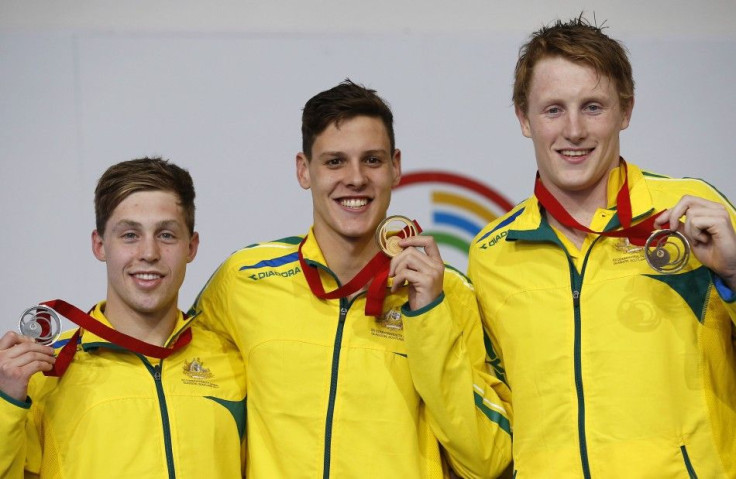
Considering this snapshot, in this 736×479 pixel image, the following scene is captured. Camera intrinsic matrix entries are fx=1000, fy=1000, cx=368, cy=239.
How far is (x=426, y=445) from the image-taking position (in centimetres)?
249

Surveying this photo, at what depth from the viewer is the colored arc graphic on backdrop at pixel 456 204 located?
3.96 m

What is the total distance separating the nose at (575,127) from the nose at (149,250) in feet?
3.46

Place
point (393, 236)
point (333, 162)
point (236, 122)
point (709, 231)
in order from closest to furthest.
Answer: point (709, 231)
point (393, 236)
point (333, 162)
point (236, 122)

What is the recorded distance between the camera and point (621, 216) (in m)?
2.33

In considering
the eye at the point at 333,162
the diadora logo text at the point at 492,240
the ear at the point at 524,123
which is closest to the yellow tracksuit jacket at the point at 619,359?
the diadora logo text at the point at 492,240

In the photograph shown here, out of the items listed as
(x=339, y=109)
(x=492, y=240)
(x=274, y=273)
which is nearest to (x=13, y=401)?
(x=274, y=273)

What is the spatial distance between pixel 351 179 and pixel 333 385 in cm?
52

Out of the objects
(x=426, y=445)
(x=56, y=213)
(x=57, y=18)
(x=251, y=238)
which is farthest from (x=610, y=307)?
(x=57, y=18)

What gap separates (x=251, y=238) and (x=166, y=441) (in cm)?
153

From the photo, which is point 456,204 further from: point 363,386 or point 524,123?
point 363,386

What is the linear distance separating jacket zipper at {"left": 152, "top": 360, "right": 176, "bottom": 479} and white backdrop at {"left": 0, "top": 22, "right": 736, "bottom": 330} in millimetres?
1348

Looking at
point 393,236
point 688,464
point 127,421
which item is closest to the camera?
point 688,464

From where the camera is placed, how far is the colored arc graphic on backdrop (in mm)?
3963

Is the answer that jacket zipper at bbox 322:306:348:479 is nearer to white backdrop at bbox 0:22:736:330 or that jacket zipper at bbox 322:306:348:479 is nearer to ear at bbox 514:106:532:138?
ear at bbox 514:106:532:138
